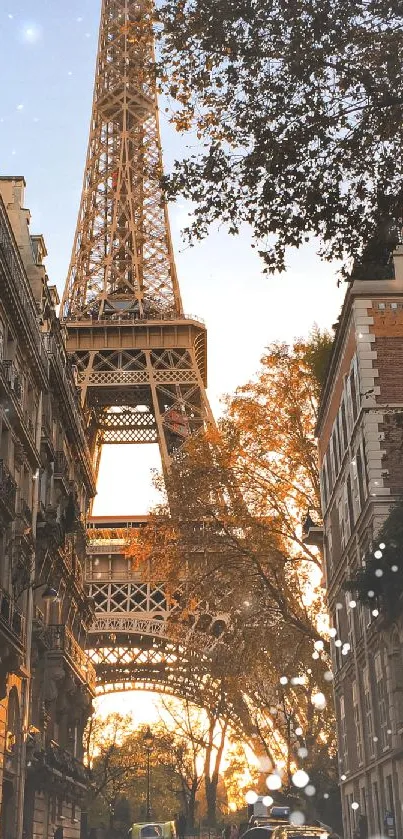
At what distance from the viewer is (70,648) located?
145 ft

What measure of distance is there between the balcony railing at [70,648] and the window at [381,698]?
14.1 meters

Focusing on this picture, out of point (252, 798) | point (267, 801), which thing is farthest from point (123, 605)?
point (267, 801)

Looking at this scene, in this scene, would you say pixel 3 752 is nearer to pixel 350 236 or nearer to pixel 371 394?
pixel 371 394

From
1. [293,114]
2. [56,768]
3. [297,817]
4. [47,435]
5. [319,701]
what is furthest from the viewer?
[297,817]

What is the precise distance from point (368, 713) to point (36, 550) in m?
12.3

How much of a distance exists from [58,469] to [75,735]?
17738mm

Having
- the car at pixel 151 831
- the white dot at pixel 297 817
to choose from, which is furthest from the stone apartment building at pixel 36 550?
the white dot at pixel 297 817

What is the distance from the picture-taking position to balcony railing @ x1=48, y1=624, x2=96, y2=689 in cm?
3944

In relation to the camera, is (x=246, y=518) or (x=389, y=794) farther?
(x=246, y=518)

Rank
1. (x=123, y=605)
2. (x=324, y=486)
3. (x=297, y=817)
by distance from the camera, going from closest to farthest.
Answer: (x=324, y=486)
(x=297, y=817)
(x=123, y=605)

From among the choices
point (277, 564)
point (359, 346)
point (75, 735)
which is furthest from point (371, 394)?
point (75, 735)

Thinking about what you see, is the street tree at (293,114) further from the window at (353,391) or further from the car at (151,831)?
the car at (151,831)

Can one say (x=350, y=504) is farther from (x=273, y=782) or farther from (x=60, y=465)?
(x=273, y=782)

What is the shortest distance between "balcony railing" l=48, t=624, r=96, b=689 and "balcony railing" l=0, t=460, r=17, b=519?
10.3 metres
